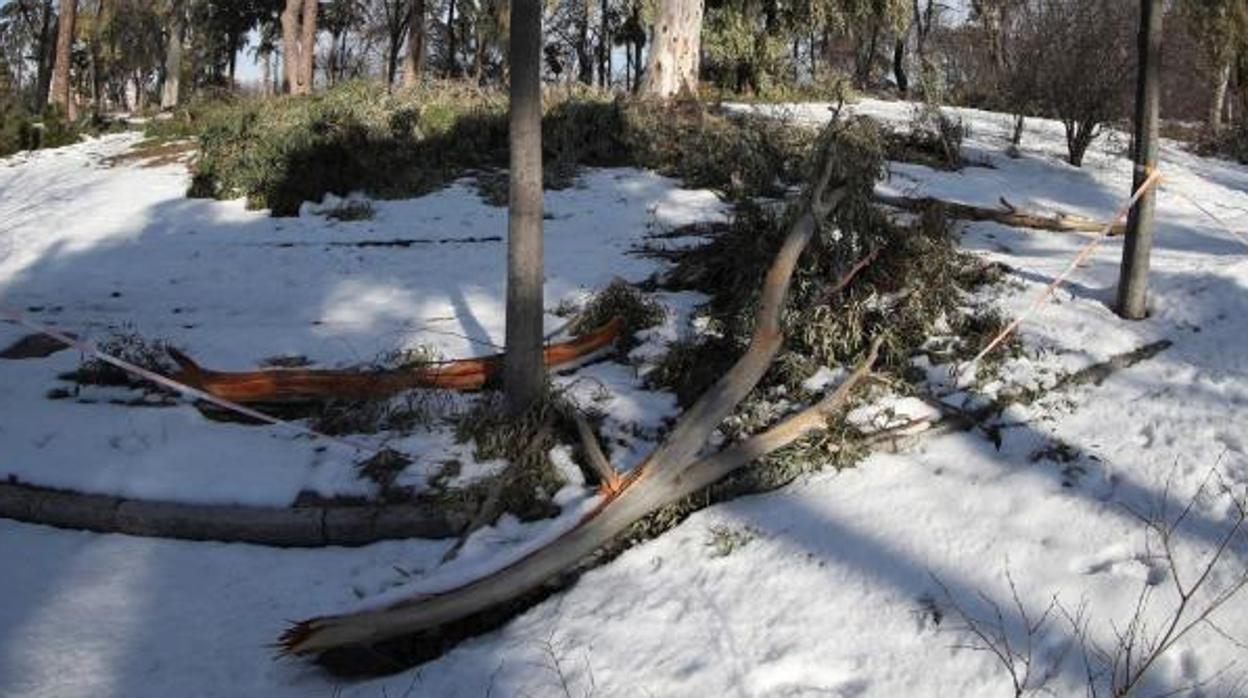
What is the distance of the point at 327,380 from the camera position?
583 cm

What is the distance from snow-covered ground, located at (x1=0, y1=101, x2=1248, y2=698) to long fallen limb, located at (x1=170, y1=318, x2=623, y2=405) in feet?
0.71

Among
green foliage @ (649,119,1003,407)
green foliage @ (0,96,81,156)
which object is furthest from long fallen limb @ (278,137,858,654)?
green foliage @ (0,96,81,156)

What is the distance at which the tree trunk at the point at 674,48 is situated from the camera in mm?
14625

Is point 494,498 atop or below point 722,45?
below

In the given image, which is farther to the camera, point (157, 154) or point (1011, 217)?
point (157, 154)

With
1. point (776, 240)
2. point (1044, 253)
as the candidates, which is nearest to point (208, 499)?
point (776, 240)

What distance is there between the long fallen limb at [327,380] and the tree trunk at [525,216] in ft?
1.93

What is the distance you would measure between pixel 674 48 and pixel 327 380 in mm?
10090

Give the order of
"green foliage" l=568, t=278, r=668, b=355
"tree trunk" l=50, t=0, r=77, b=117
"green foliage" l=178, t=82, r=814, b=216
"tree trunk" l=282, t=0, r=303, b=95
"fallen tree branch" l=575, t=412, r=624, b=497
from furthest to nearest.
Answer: "tree trunk" l=50, t=0, r=77, b=117, "tree trunk" l=282, t=0, r=303, b=95, "green foliage" l=178, t=82, r=814, b=216, "green foliage" l=568, t=278, r=668, b=355, "fallen tree branch" l=575, t=412, r=624, b=497

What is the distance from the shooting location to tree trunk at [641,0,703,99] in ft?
48.0

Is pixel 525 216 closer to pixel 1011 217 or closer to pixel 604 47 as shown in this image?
pixel 1011 217

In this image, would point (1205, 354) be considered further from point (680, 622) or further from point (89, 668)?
point (89, 668)

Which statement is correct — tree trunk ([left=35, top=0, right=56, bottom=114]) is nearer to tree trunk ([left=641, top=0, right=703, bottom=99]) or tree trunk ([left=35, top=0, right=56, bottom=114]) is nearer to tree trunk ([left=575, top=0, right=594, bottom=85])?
tree trunk ([left=575, top=0, right=594, bottom=85])

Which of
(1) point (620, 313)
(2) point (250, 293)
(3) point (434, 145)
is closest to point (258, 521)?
(1) point (620, 313)
